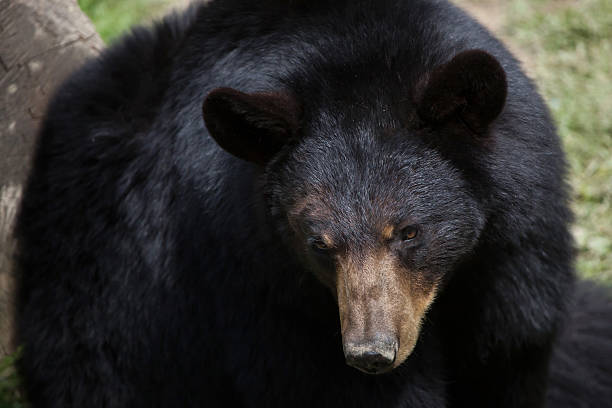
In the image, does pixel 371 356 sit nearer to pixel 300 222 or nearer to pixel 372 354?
pixel 372 354

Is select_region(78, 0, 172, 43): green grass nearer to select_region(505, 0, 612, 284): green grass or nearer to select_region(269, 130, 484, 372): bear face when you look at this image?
select_region(505, 0, 612, 284): green grass

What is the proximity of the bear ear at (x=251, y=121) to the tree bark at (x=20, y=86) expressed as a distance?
5.34 ft

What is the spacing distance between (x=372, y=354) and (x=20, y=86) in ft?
8.54

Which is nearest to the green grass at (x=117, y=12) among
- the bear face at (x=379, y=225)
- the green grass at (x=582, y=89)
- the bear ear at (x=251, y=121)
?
the green grass at (x=582, y=89)

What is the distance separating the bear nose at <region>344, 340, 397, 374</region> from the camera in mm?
2855

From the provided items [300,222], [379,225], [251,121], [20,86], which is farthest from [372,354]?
[20,86]

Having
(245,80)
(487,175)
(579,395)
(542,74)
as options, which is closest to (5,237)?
(245,80)

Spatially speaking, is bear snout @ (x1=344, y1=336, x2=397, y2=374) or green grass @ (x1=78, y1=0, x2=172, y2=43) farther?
green grass @ (x1=78, y1=0, x2=172, y2=43)

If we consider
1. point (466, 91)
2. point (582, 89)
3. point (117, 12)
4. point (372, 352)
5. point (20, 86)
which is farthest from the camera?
point (117, 12)

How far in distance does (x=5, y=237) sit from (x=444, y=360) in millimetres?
2341

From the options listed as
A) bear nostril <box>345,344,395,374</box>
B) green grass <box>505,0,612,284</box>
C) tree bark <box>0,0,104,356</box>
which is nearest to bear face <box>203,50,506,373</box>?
bear nostril <box>345,344,395,374</box>

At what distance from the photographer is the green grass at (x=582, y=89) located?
575 cm

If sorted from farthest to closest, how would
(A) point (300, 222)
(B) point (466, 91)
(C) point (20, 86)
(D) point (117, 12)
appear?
(D) point (117, 12), (C) point (20, 86), (A) point (300, 222), (B) point (466, 91)

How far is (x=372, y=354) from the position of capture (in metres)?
2.85
